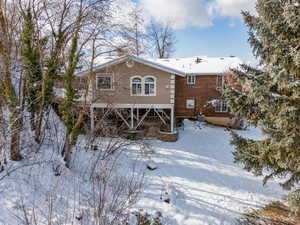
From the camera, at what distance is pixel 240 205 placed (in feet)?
20.8

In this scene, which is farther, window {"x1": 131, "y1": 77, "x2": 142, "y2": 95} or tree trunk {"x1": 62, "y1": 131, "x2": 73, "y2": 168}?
window {"x1": 131, "y1": 77, "x2": 142, "y2": 95}

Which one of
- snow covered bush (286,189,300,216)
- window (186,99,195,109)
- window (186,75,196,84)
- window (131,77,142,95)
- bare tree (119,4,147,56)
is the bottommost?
snow covered bush (286,189,300,216)

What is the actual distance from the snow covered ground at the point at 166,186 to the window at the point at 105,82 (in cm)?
456

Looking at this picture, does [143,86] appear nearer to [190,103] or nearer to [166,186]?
[190,103]

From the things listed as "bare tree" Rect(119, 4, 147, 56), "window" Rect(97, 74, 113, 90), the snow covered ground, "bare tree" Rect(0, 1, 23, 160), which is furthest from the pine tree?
"window" Rect(97, 74, 113, 90)

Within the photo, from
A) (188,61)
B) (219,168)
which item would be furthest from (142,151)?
(188,61)

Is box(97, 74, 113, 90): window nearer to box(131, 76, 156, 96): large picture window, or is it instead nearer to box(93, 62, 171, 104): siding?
box(93, 62, 171, 104): siding

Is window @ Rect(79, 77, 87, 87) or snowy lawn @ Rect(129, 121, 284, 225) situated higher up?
window @ Rect(79, 77, 87, 87)

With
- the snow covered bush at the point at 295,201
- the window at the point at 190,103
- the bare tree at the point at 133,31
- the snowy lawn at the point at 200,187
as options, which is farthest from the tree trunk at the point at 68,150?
the window at the point at 190,103

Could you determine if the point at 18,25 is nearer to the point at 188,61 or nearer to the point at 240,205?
the point at 240,205

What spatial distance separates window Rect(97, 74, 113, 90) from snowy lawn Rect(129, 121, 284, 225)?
Answer: 4.96 metres

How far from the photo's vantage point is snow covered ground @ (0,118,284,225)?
4648 mm

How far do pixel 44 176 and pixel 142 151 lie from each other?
5633mm

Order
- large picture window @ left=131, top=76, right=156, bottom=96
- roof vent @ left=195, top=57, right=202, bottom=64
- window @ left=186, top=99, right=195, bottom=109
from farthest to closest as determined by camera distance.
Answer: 1. roof vent @ left=195, top=57, right=202, bottom=64
2. window @ left=186, top=99, right=195, bottom=109
3. large picture window @ left=131, top=76, right=156, bottom=96
